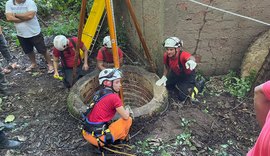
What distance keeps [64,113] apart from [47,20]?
4891 millimetres

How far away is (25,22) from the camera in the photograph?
5.90m

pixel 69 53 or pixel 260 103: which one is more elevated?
pixel 260 103

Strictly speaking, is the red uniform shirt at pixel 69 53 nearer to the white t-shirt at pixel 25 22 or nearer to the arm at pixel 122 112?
the white t-shirt at pixel 25 22

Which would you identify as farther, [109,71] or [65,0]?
[65,0]

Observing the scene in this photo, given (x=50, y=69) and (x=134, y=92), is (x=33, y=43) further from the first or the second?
(x=134, y=92)

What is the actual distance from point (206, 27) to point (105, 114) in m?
2.55

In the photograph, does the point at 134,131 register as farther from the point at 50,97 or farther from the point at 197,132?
the point at 50,97

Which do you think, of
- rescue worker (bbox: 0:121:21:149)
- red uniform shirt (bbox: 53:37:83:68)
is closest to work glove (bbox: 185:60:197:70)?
red uniform shirt (bbox: 53:37:83:68)

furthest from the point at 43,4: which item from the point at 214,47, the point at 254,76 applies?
the point at 254,76

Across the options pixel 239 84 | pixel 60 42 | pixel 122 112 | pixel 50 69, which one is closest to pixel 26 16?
pixel 60 42

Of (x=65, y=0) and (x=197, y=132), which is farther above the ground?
(x=65, y=0)

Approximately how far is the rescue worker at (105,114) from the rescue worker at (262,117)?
1.98 meters

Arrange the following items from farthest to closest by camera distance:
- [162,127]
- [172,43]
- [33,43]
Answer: [33,43] → [172,43] → [162,127]

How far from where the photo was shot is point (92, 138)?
424cm
